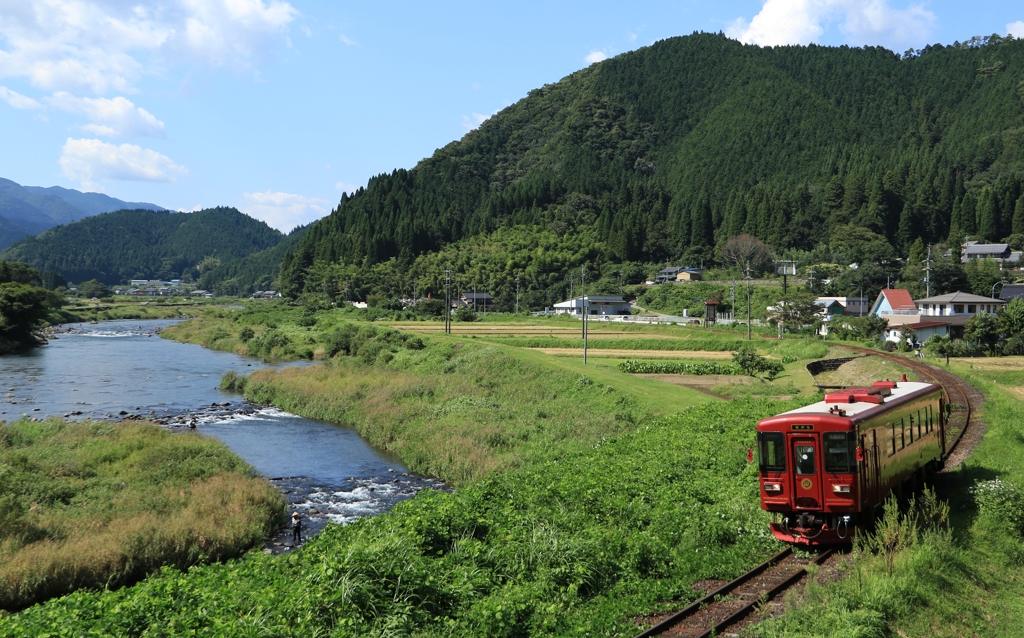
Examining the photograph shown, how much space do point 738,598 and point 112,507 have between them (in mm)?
17991

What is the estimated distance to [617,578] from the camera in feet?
44.7

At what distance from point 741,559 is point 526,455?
48.8 ft

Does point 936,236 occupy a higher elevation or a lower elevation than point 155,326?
higher

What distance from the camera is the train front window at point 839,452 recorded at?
46.1ft

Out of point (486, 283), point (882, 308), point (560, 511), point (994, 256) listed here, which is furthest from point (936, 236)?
point (560, 511)

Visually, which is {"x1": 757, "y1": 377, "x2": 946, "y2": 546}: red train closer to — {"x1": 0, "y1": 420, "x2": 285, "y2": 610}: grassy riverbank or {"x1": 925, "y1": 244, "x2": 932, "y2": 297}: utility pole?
{"x1": 0, "y1": 420, "x2": 285, "y2": 610}: grassy riverbank

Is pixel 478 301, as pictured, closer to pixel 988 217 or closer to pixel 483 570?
pixel 988 217

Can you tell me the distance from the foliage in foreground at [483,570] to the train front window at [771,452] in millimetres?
1747

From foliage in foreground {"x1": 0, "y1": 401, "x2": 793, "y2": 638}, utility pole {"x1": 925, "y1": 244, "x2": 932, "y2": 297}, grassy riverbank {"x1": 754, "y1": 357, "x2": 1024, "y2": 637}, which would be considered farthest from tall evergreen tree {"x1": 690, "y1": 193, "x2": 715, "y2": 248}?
grassy riverbank {"x1": 754, "y1": 357, "x2": 1024, "y2": 637}

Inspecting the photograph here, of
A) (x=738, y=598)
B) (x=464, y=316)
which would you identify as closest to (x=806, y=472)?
(x=738, y=598)

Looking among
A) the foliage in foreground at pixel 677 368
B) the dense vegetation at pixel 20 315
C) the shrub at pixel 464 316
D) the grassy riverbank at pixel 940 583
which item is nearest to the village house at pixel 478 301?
the shrub at pixel 464 316

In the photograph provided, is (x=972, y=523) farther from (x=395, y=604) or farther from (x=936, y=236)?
(x=936, y=236)

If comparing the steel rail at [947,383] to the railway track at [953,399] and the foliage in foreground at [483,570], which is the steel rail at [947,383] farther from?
the foliage in foreground at [483,570]

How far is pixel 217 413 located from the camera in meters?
41.7
